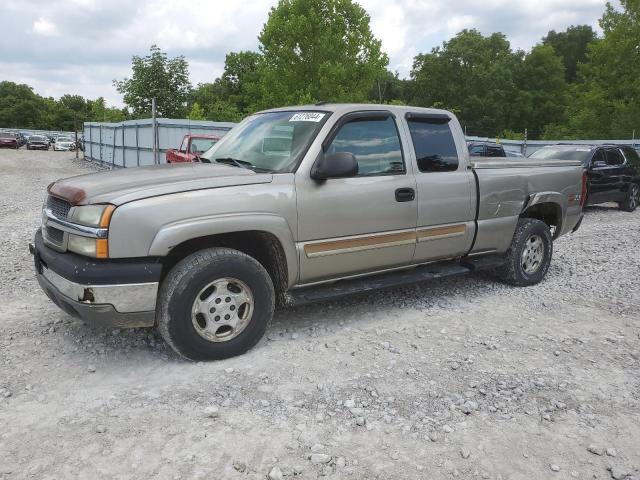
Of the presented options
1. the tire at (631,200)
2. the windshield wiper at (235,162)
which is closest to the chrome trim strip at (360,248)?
the windshield wiper at (235,162)

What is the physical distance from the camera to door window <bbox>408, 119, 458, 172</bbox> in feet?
16.5

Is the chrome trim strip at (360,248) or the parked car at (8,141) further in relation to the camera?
the parked car at (8,141)

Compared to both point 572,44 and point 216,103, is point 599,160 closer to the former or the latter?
point 216,103

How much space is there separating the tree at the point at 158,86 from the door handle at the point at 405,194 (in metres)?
33.2

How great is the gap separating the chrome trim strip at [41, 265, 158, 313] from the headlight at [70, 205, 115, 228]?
39 cm

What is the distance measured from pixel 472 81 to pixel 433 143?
60.4m

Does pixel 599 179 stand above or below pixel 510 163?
below

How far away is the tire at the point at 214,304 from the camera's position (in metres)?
3.76

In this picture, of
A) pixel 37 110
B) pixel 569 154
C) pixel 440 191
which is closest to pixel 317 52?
pixel 569 154

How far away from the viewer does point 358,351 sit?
14.1 feet

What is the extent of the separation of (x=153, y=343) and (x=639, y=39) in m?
42.4

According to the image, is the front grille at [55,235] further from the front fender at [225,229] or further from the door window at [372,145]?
the door window at [372,145]

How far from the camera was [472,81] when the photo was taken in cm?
6112

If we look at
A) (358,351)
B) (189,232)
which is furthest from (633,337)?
(189,232)
